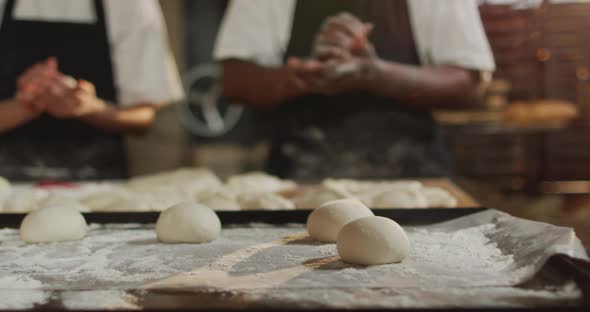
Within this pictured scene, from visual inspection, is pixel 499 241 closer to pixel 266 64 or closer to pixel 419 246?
pixel 419 246

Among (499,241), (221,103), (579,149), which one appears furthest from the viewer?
(221,103)

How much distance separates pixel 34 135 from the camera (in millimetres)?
2693

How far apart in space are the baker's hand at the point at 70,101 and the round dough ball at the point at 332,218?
152 cm

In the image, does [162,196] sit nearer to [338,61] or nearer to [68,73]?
[338,61]

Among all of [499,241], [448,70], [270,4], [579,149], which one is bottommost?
[579,149]

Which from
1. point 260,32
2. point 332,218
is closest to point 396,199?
point 332,218

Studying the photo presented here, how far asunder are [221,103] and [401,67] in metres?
1.82

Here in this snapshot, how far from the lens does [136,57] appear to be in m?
2.72

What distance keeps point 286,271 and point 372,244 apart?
155 millimetres

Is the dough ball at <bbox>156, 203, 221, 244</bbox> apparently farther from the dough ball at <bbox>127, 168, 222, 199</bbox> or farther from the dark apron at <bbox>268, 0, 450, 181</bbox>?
the dark apron at <bbox>268, 0, 450, 181</bbox>

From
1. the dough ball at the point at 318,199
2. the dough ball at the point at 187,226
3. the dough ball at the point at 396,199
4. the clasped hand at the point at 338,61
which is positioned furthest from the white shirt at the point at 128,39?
the dough ball at the point at 187,226

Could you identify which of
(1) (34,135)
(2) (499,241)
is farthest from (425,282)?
(1) (34,135)

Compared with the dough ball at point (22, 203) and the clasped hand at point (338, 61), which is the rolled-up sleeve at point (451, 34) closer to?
the clasped hand at point (338, 61)

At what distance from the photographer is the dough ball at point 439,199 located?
1.67 metres
